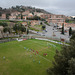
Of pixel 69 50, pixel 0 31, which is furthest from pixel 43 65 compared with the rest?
pixel 0 31

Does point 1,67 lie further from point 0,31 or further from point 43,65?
point 0,31

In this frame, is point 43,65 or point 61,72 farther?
point 43,65

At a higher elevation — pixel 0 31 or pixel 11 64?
pixel 0 31

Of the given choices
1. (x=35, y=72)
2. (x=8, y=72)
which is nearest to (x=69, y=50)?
(x=35, y=72)

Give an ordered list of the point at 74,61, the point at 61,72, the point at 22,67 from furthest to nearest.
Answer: the point at 22,67 → the point at 61,72 → the point at 74,61

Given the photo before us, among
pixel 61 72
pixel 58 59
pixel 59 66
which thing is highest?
pixel 58 59

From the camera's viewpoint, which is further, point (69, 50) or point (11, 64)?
point (11, 64)

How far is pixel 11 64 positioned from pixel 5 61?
1261 millimetres

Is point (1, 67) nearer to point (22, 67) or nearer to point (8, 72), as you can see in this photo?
point (8, 72)

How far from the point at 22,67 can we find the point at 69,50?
567cm

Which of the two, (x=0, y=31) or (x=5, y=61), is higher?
(x=0, y=31)

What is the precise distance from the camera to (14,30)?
30.3 m

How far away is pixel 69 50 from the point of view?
7.11 metres

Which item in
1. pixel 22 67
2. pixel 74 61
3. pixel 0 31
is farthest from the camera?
pixel 0 31
